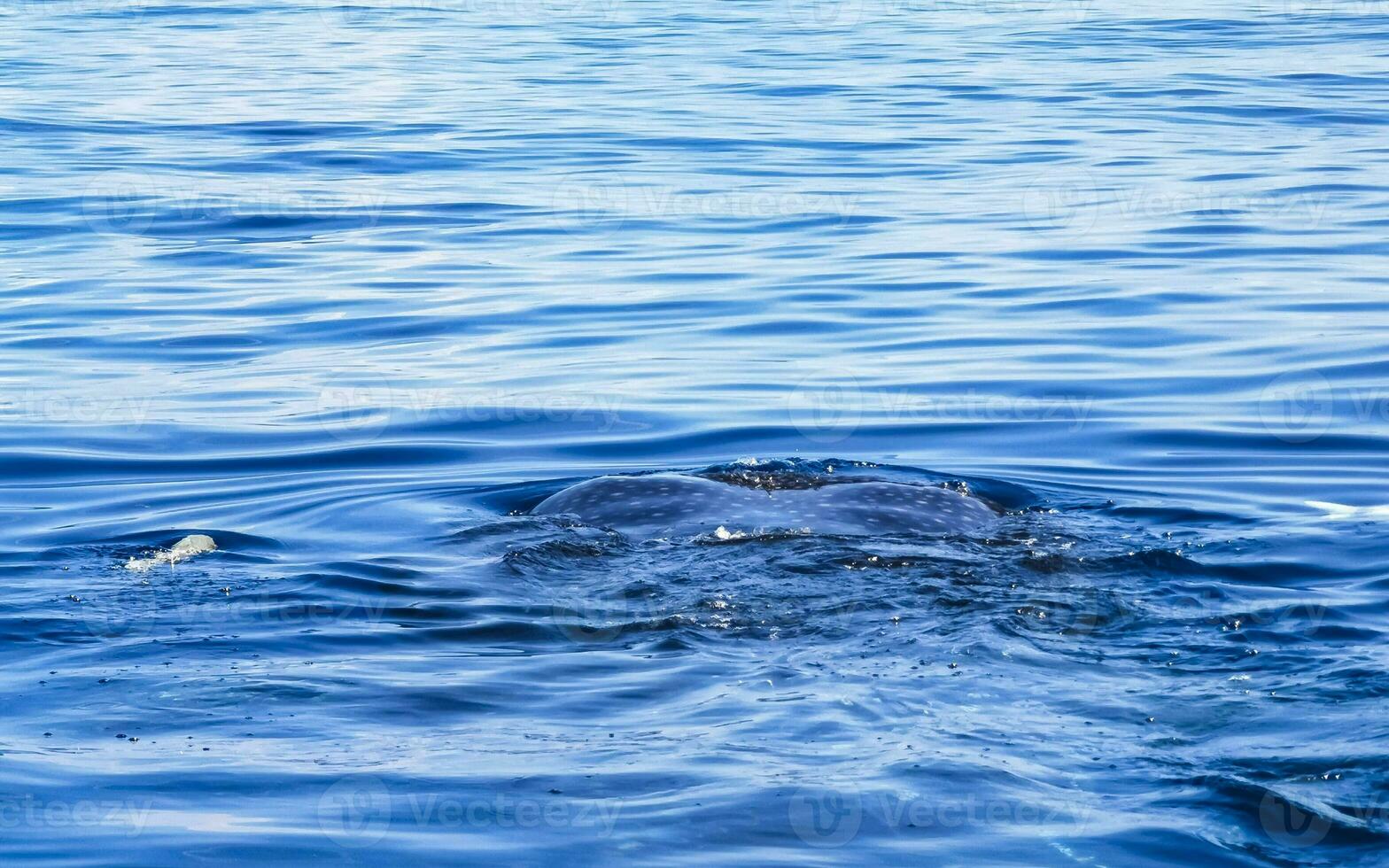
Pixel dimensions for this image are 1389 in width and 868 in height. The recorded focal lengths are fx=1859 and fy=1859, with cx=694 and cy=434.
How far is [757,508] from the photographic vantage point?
8.86 m

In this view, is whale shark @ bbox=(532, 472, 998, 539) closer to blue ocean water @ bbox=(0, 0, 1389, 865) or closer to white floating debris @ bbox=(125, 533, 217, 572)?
blue ocean water @ bbox=(0, 0, 1389, 865)

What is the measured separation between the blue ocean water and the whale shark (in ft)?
0.60

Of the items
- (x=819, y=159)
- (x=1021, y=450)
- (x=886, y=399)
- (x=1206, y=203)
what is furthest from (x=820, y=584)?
(x=819, y=159)

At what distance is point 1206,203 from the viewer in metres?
18.8

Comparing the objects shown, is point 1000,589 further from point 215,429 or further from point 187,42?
point 187,42

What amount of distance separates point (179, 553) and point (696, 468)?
10.1 ft

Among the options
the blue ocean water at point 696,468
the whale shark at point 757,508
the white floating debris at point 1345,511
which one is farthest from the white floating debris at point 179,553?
the white floating debris at point 1345,511

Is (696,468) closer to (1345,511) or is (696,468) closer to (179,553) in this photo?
(179,553)

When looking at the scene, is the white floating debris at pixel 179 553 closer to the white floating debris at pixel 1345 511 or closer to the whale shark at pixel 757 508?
the whale shark at pixel 757 508

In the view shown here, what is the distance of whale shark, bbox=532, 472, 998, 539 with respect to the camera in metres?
8.64

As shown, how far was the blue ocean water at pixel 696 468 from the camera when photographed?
559cm

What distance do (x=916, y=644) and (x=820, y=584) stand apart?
2.91ft

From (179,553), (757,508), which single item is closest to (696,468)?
(757,508)

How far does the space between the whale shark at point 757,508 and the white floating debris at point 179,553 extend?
1.65m
